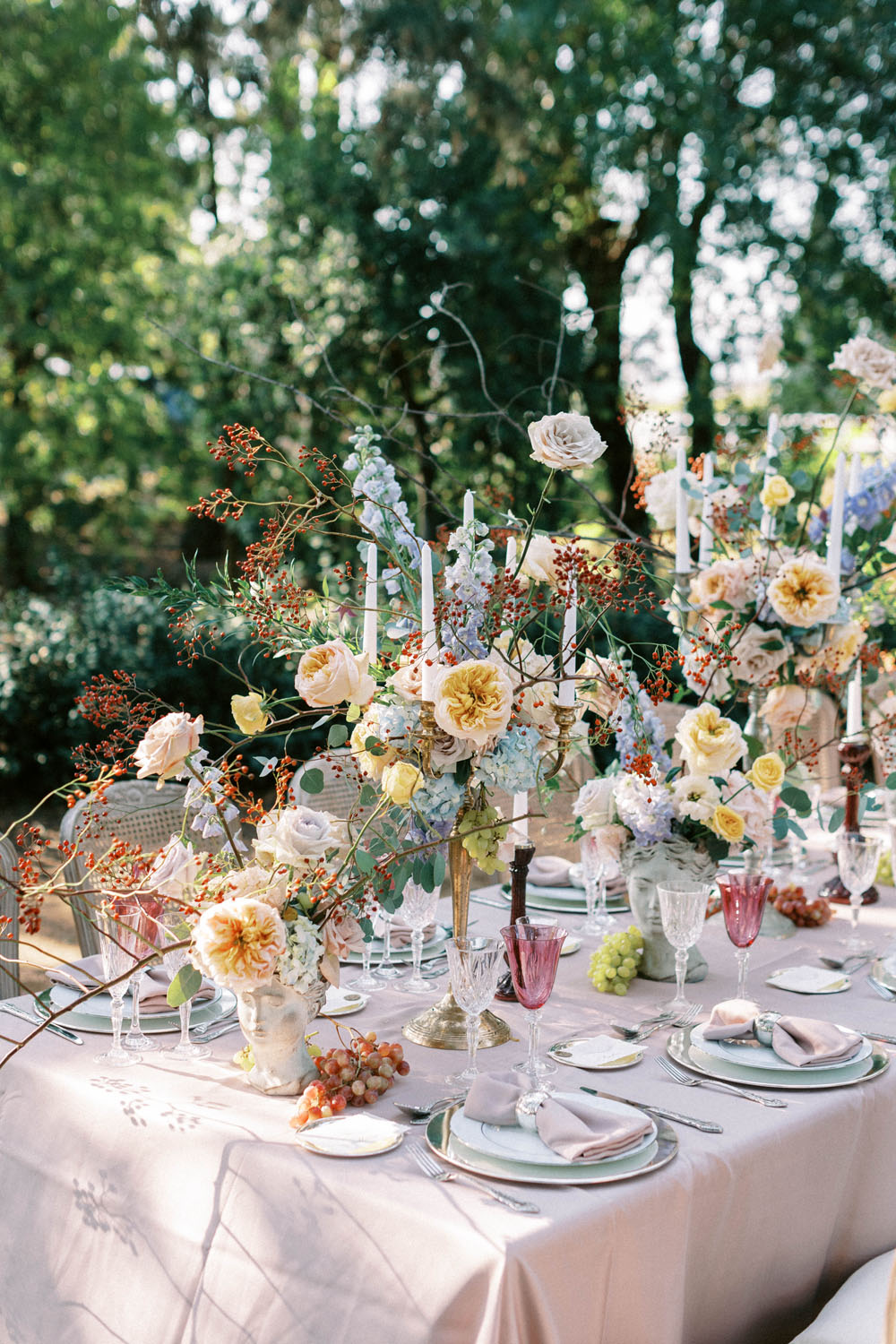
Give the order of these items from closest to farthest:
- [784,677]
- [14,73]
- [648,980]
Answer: [648,980] < [784,677] < [14,73]

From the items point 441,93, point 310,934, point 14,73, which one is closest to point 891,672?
point 310,934

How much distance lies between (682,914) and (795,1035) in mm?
237

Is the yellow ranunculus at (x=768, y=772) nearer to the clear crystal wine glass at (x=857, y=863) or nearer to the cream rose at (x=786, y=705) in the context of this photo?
the clear crystal wine glass at (x=857, y=863)

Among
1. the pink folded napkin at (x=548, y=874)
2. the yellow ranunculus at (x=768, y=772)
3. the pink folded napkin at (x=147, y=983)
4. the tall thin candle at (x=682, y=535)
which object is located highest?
the tall thin candle at (x=682, y=535)

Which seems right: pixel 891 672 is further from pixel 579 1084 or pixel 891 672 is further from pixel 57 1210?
pixel 57 1210

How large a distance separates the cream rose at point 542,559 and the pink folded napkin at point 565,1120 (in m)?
0.73

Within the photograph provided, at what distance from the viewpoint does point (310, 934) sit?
5.65 feet

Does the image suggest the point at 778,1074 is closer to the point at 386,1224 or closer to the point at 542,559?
the point at 386,1224

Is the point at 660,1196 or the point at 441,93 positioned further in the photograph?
the point at 441,93

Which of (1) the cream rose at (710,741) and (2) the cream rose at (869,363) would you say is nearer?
(1) the cream rose at (710,741)

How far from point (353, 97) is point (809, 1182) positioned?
24.9 feet

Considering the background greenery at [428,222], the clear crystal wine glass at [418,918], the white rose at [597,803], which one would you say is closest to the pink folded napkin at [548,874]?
the white rose at [597,803]

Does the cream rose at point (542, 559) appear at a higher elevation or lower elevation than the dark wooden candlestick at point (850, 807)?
A: higher

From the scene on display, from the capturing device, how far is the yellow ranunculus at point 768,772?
2.30 m
